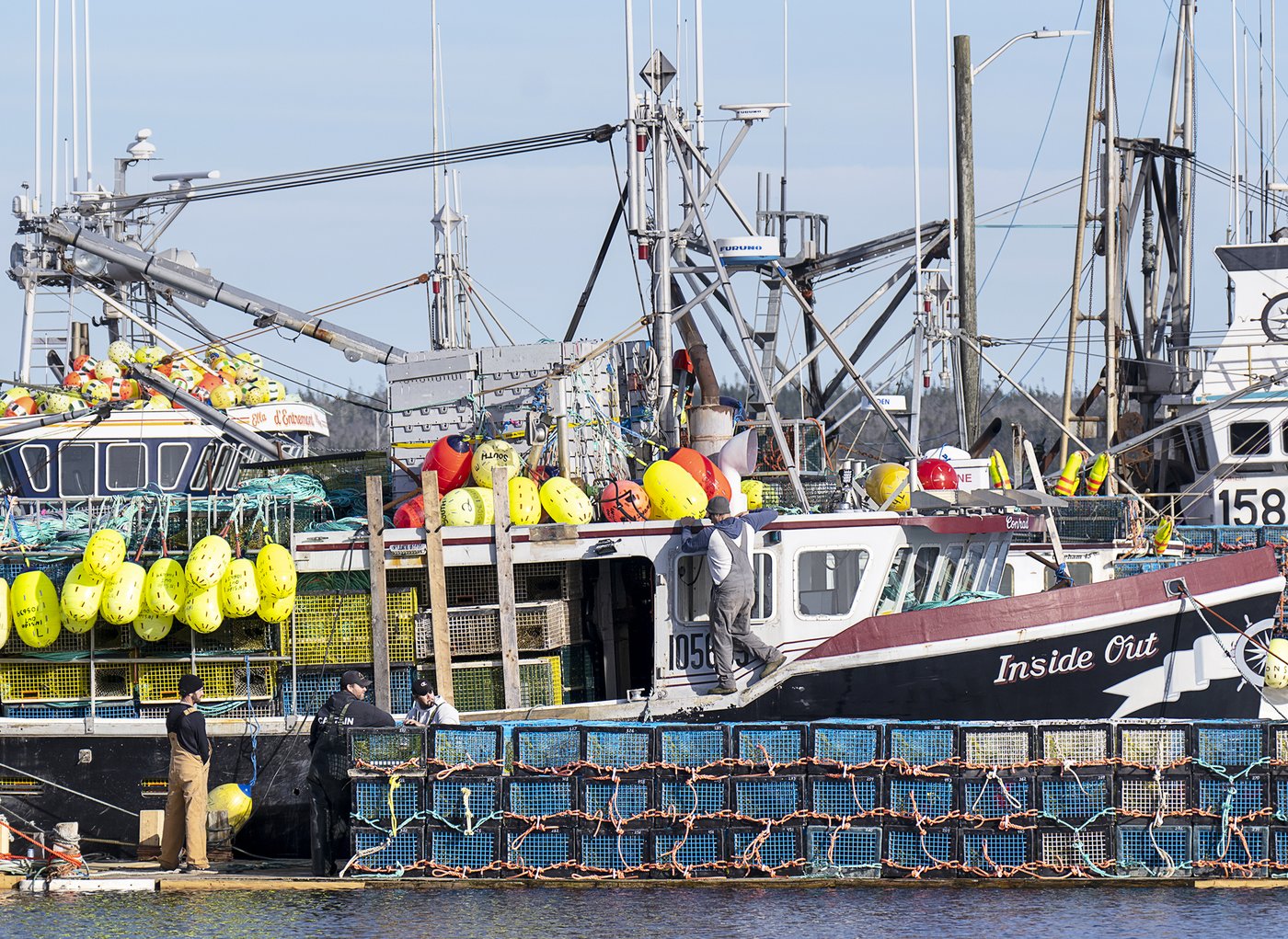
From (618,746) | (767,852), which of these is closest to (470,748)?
(618,746)

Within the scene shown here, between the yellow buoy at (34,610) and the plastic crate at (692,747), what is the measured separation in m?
5.51

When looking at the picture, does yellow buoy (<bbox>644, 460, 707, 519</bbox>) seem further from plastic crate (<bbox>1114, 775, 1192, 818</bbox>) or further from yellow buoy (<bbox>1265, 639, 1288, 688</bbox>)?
yellow buoy (<bbox>1265, 639, 1288, 688</bbox>)

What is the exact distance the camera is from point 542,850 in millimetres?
12320

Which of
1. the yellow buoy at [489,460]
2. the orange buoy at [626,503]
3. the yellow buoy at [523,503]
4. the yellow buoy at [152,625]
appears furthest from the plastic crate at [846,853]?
the yellow buoy at [152,625]

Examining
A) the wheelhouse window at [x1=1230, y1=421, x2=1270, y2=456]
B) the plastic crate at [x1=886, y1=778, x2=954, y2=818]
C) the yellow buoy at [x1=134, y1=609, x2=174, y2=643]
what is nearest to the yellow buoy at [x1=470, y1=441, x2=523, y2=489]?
the yellow buoy at [x1=134, y1=609, x2=174, y2=643]

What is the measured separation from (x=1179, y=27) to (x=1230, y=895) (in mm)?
24866

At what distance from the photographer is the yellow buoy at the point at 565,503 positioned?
14.5m

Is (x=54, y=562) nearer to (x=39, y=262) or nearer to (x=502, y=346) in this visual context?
(x=502, y=346)

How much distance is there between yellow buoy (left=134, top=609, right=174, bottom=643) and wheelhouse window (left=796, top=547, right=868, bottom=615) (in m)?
5.10

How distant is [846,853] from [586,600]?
398cm

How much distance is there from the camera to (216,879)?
12625 mm

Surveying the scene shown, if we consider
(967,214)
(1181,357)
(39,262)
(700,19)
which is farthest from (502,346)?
(1181,357)

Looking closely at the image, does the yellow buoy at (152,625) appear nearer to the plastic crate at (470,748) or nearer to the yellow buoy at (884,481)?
the plastic crate at (470,748)

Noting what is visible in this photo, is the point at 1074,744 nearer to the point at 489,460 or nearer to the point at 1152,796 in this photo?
the point at 1152,796
